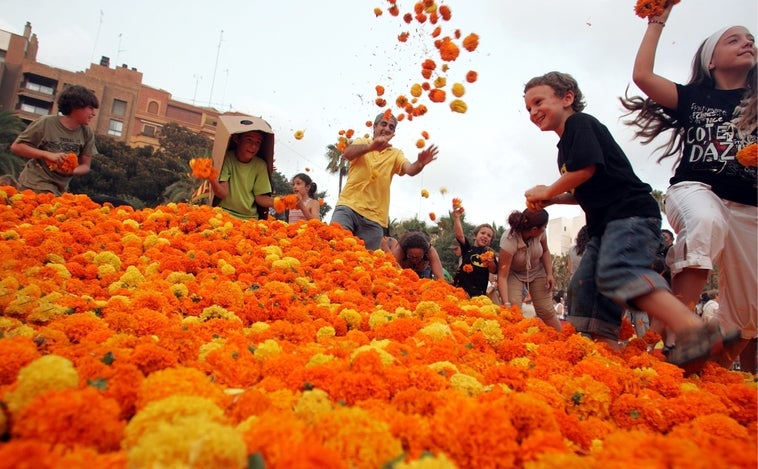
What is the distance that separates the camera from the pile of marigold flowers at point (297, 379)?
1.25 m

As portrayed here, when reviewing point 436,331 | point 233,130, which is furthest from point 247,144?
point 436,331

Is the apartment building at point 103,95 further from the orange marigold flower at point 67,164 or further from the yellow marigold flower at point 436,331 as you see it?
A: the yellow marigold flower at point 436,331

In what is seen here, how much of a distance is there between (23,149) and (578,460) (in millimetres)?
6382

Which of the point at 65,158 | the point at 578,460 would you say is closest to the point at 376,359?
the point at 578,460

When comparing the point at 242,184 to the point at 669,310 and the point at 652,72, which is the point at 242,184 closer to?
the point at 652,72

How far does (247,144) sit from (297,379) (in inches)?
184

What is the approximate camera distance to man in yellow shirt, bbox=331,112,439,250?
19.7 ft

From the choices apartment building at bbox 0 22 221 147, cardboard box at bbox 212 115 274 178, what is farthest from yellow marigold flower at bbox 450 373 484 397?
apartment building at bbox 0 22 221 147

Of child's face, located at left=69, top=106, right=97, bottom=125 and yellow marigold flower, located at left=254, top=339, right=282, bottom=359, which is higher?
child's face, located at left=69, top=106, right=97, bottom=125

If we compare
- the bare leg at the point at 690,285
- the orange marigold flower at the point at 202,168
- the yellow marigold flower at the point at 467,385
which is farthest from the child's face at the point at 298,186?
the yellow marigold flower at the point at 467,385

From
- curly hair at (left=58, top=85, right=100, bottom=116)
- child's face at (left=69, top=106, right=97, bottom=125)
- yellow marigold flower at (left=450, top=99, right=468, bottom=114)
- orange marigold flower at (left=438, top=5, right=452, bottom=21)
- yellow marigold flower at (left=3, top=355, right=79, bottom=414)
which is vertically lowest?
yellow marigold flower at (left=3, top=355, right=79, bottom=414)

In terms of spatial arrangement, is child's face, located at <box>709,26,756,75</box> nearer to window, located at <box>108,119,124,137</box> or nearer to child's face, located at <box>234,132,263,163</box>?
child's face, located at <box>234,132,263,163</box>

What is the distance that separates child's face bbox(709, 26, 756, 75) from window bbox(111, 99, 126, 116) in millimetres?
61216

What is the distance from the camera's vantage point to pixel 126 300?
9.07 ft
